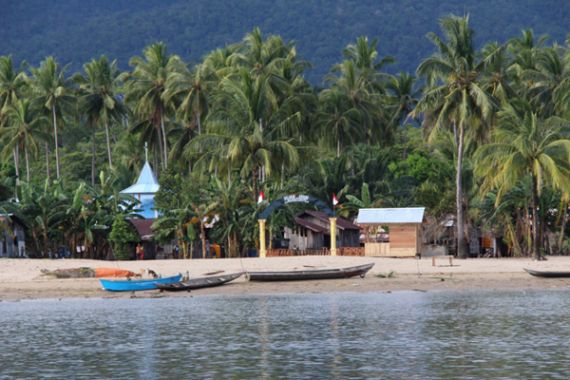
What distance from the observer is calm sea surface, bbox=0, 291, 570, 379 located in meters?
27.6

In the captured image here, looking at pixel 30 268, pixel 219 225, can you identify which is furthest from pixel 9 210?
pixel 219 225

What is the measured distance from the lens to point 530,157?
56969mm

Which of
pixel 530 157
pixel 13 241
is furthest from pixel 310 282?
pixel 13 241

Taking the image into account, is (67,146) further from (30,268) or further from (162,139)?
(30,268)

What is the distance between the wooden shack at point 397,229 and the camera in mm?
61875

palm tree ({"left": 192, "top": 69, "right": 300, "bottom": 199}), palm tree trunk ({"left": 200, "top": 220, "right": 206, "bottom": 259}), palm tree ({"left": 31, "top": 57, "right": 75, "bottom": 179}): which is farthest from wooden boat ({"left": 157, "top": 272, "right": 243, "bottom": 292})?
palm tree ({"left": 31, "top": 57, "right": 75, "bottom": 179})

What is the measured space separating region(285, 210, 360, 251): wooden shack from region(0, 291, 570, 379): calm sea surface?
2149 centimetres

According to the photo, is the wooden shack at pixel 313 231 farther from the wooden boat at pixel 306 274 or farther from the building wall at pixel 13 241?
the wooden boat at pixel 306 274

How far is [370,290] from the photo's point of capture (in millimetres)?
49438

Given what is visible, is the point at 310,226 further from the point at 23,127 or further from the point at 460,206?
the point at 23,127

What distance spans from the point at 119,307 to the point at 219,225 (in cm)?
2169

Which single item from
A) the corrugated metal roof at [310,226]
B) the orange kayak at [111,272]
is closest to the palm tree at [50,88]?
the corrugated metal roof at [310,226]

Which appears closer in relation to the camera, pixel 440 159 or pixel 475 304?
pixel 475 304

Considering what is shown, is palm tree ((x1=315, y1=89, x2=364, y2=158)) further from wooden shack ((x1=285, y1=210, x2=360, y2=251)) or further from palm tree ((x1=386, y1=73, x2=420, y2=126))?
wooden shack ((x1=285, y1=210, x2=360, y2=251))
